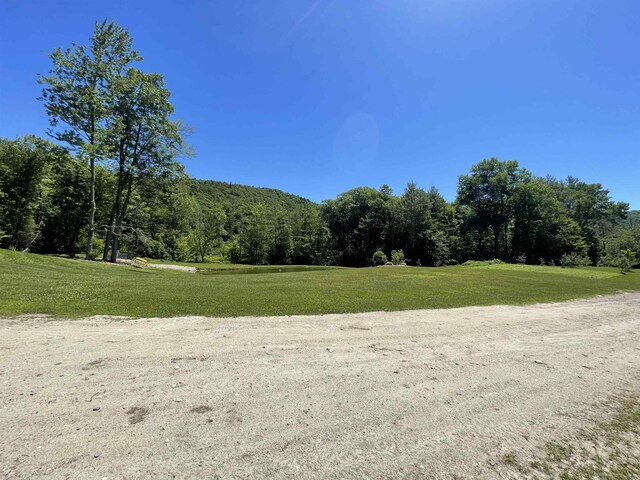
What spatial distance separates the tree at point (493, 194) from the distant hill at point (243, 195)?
190 ft

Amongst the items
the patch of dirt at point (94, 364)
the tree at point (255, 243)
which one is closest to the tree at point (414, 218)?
the tree at point (255, 243)

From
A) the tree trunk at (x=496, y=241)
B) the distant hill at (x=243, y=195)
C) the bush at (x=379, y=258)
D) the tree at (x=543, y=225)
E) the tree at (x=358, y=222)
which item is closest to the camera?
the bush at (x=379, y=258)

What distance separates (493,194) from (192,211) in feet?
203

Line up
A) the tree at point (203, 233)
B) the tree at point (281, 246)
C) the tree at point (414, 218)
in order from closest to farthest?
the tree at point (414, 218) → the tree at point (203, 233) → the tree at point (281, 246)

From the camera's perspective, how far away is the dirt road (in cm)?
310

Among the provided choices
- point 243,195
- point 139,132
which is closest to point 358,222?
point 139,132

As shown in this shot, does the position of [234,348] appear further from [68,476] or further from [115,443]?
[68,476]

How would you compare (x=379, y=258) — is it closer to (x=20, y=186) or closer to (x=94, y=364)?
(x=94, y=364)

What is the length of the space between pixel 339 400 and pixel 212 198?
114596mm

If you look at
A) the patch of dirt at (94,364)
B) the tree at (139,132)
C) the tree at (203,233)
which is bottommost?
the patch of dirt at (94,364)

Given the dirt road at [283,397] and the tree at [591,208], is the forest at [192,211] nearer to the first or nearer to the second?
the tree at [591,208]

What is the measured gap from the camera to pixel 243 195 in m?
128

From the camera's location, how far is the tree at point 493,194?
5865 cm

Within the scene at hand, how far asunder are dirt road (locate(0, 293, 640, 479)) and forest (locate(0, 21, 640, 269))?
25.4 metres
